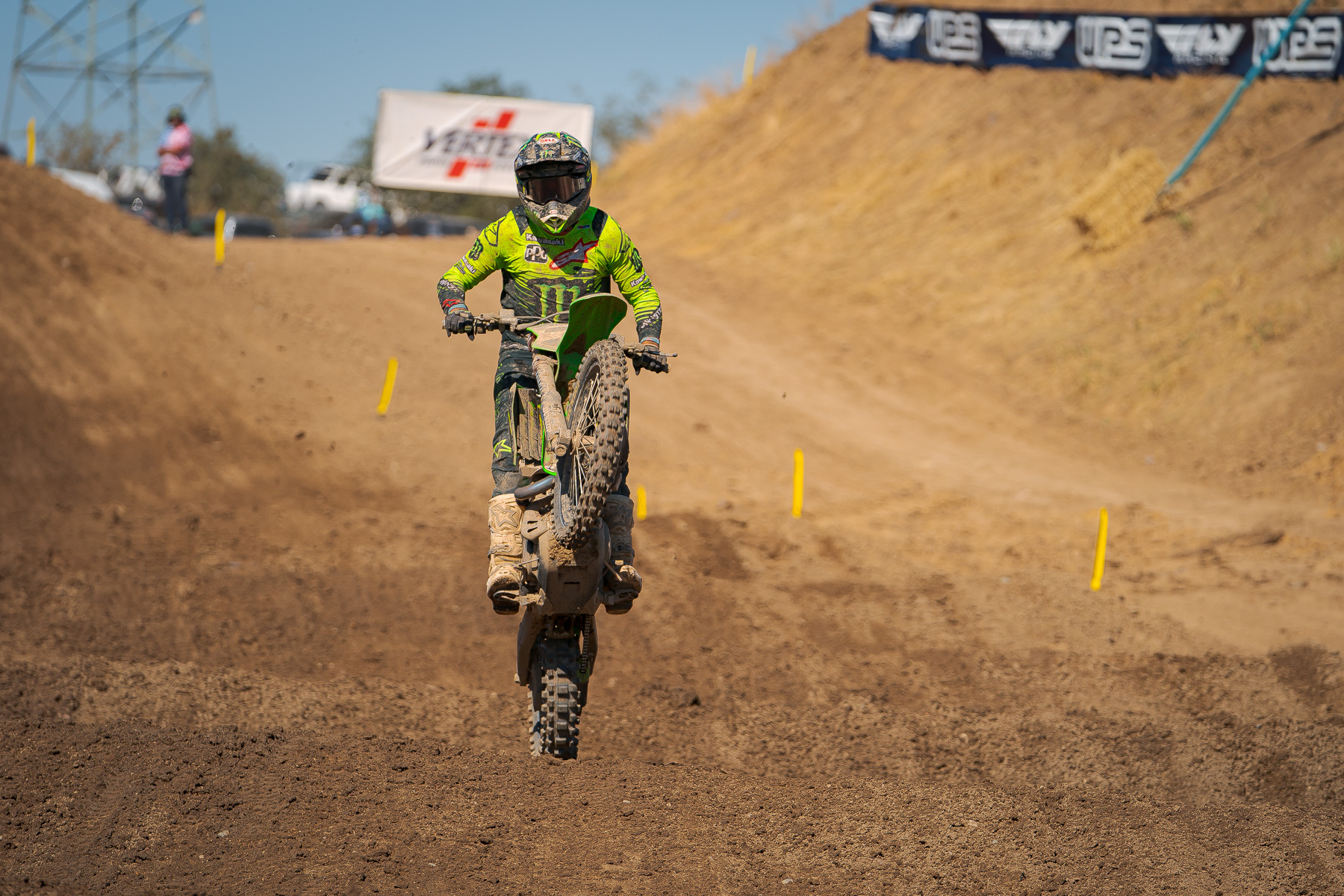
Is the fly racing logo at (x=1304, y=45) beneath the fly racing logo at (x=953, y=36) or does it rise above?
beneath

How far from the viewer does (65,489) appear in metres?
12.7

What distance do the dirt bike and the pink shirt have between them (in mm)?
16035

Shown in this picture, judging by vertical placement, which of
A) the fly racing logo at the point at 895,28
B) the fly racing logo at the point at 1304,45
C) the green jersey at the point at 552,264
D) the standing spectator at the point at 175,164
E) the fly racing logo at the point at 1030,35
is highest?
the fly racing logo at the point at 895,28

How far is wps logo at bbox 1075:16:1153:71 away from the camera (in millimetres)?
26250

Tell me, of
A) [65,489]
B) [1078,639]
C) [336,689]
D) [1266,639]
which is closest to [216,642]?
[336,689]

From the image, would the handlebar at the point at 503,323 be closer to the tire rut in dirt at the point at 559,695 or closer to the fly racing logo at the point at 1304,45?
the tire rut in dirt at the point at 559,695

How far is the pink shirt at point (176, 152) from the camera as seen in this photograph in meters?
19.1

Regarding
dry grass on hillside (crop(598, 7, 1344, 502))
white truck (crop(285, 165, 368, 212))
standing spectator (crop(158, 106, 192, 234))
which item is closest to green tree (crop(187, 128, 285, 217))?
white truck (crop(285, 165, 368, 212))

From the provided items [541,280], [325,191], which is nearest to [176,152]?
[541,280]

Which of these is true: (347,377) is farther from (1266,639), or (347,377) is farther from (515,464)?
(1266,639)

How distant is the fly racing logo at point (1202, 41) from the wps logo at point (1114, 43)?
1.41 ft

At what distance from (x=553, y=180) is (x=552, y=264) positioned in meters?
0.49

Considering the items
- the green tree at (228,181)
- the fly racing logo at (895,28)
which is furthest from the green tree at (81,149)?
the fly racing logo at (895,28)

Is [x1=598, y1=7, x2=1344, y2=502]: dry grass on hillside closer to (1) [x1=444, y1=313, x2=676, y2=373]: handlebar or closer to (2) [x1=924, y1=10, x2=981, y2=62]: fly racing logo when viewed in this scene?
(2) [x1=924, y1=10, x2=981, y2=62]: fly racing logo
